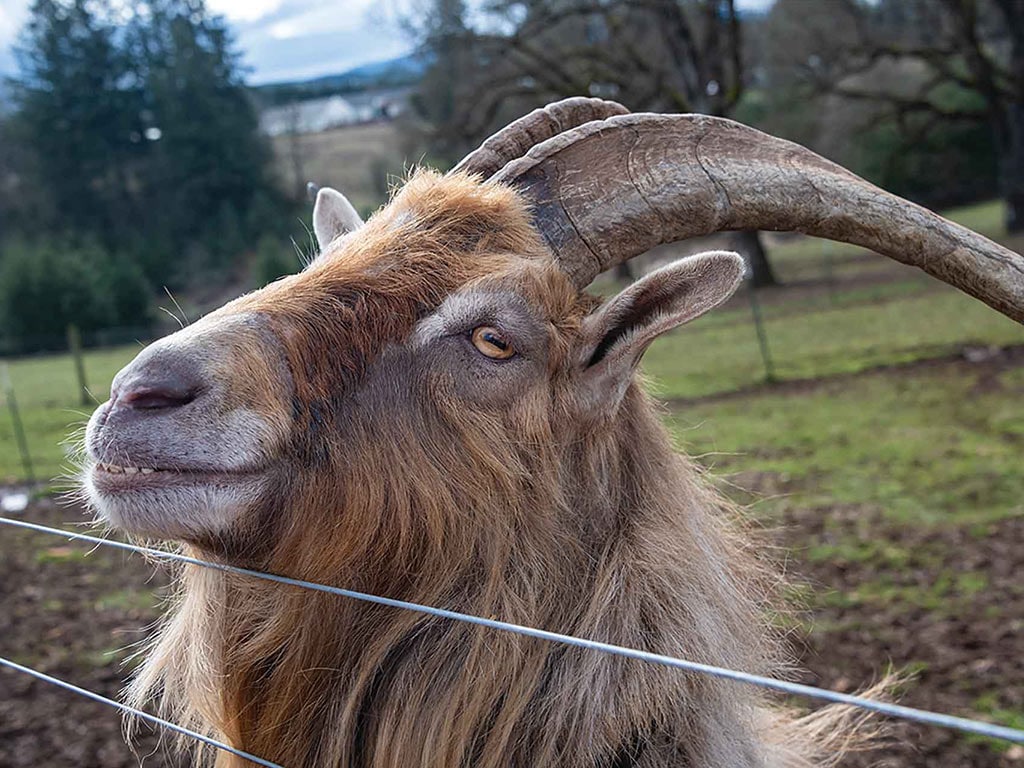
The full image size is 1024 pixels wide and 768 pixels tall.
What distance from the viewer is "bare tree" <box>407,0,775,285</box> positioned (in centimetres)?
1992

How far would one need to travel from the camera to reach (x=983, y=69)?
22547 millimetres

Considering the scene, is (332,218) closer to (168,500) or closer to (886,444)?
(168,500)

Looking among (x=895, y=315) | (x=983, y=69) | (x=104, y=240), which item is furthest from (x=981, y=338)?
(x=104, y=240)

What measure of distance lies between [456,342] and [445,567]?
595 mm

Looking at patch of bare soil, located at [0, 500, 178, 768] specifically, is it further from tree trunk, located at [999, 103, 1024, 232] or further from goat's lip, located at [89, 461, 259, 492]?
tree trunk, located at [999, 103, 1024, 232]

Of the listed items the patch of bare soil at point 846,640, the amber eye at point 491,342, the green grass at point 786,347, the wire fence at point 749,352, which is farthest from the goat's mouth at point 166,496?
the green grass at point 786,347

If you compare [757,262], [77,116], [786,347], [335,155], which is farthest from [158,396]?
[335,155]

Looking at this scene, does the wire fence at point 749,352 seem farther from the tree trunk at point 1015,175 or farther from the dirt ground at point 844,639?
the tree trunk at point 1015,175

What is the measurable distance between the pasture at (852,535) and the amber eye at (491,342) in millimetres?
903

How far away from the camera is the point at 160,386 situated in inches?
78.2

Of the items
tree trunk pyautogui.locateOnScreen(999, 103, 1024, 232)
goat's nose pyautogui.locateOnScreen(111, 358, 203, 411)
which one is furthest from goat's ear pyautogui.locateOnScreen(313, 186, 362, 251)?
tree trunk pyautogui.locateOnScreen(999, 103, 1024, 232)

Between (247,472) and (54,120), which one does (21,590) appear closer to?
(247,472)

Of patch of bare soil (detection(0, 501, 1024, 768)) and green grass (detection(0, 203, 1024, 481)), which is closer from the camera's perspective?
patch of bare soil (detection(0, 501, 1024, 768))

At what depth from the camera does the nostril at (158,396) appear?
198 cm
